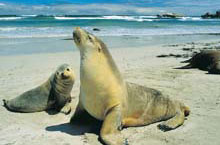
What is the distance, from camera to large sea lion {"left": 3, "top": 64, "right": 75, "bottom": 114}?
608cm

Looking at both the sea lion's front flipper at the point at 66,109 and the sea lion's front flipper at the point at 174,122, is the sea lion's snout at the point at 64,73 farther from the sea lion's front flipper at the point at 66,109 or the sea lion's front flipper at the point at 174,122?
the sea lion's front flipper at the point at 174,122

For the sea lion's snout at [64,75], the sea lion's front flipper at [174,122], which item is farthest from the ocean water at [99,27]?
the sea lion's front flipper at [174,122]

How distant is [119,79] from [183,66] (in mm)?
6190

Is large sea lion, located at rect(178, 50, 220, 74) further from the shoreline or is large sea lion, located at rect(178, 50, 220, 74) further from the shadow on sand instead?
the shoreline

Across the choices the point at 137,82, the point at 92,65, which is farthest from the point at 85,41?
the point at 137,82

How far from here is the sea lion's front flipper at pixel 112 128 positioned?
4.21 m

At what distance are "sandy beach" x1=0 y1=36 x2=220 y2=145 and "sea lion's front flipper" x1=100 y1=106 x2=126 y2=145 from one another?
16 cm

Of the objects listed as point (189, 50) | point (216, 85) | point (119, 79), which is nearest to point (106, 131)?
point (119, 79)

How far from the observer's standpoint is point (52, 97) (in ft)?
20.6

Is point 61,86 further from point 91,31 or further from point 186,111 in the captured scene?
point 91,31

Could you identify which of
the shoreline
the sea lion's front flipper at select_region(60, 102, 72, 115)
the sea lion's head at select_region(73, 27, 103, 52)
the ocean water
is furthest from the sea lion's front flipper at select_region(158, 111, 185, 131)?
the ocean water

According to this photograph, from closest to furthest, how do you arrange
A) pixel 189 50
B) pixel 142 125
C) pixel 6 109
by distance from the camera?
pixel 142 125, pixel 6 109, pixel 189 50

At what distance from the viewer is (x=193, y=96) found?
6.73 metres

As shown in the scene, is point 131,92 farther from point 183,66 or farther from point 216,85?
point 183,66
